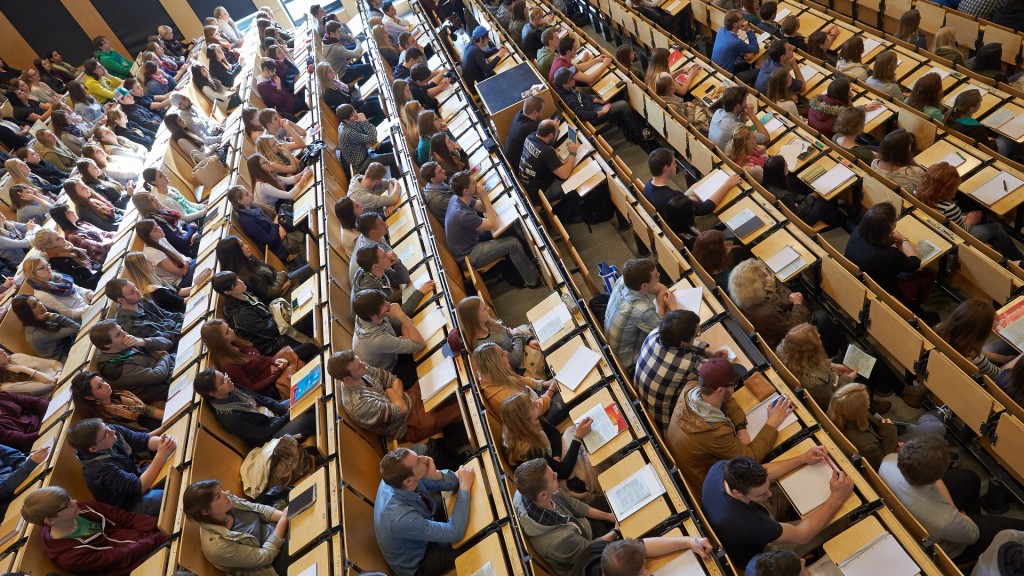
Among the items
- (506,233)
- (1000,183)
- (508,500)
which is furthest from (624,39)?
(508,500)

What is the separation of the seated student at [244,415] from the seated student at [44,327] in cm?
319

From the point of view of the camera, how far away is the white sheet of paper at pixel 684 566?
3.11 meters

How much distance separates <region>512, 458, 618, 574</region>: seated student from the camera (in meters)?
3.28

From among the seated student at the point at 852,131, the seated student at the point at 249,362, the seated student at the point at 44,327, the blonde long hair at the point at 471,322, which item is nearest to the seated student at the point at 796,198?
the seated student at the point at 852,131

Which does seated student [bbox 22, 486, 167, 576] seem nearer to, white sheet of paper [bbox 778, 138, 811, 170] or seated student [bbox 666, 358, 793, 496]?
seated student [bbox 666, 358, 793, 496]

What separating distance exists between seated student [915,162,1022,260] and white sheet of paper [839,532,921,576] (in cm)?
302

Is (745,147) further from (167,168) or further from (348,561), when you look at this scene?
(167,168)

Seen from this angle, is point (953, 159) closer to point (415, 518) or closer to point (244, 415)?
point (415, 518)

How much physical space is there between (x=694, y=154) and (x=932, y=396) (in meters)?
3.10

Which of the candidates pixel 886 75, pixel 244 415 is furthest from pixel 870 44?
pixel 244 415

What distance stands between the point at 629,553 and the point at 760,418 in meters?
1.35

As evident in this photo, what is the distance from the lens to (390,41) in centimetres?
1123

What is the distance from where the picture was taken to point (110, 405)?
208 inches

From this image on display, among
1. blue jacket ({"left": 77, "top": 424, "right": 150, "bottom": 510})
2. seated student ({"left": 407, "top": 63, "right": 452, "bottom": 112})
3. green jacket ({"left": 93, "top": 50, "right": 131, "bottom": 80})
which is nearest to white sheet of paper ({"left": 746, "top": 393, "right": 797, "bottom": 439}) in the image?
blue jacket ({"left": 77, "top": 424, "right": 150, "bottom": 510})
